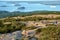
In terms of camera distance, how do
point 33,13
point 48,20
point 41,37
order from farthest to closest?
point 33,13
point 48,20
point 41,37

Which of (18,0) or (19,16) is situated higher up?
(18,0)

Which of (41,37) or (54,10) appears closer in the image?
(41,37)

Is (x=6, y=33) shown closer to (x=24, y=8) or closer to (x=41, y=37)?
(x=41, y=37)

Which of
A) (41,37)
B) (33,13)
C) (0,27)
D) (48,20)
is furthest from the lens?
(33,13)

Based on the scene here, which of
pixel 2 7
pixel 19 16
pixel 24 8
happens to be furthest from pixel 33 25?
pixel 2 7

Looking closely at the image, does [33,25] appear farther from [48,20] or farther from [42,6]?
[42,6]

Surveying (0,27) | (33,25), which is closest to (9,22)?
(0,27)

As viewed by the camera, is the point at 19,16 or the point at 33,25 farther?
the point at 19,16

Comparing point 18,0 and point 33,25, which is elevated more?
point 18,0

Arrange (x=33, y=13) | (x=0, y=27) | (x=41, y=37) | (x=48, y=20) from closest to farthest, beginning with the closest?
(x=41, y=37)
(x=0, y=27)
(x=48, y=20)
(x=33, y=13)
